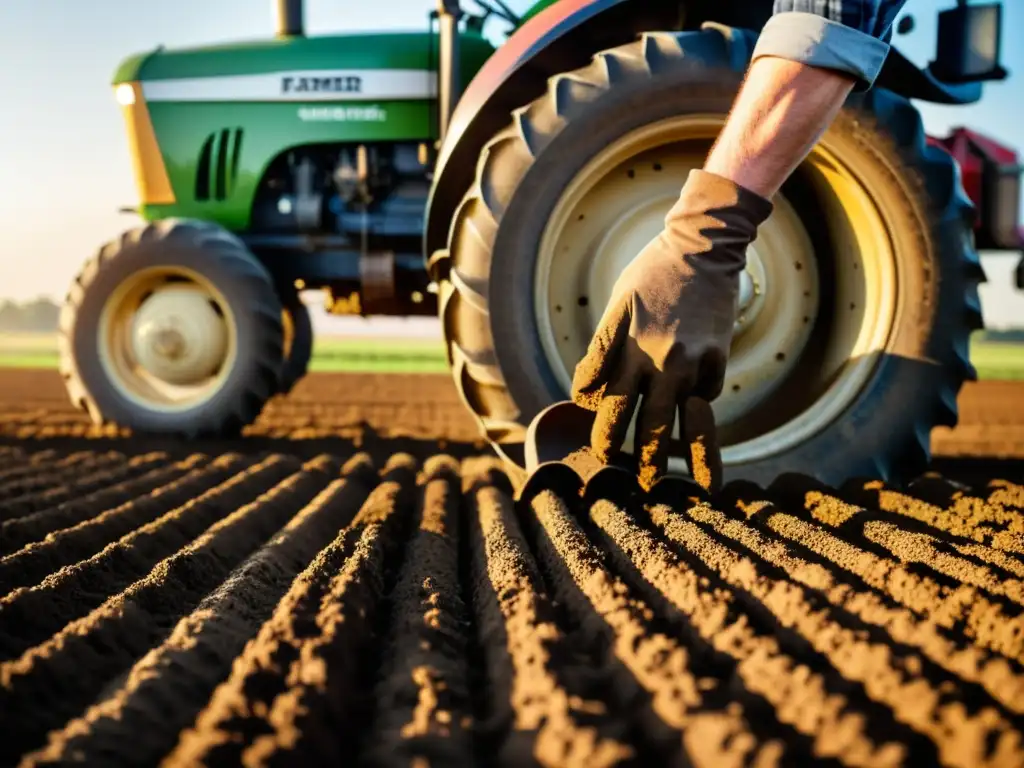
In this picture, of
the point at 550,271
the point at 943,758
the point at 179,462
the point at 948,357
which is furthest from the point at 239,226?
the point at 943,758

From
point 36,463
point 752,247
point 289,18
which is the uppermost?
point 289,18

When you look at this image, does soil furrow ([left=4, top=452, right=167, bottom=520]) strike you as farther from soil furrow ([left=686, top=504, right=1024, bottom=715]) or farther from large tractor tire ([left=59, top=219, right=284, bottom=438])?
soil furrow ([left=686, top=504, right=1024, bottom=715])

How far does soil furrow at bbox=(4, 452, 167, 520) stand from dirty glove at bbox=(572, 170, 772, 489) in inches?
53.1

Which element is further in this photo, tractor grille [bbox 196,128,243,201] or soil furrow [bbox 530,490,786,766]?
tractor grille [bbox 196,128,243,201]

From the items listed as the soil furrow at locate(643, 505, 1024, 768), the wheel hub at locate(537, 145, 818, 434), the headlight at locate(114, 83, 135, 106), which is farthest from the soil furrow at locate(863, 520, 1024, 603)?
the headlight at locate(114, 83, 135, 106)

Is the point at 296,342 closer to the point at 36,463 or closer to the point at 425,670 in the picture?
the point at 36,463

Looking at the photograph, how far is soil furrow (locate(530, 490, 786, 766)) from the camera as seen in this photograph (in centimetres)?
68

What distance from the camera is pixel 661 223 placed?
216cm

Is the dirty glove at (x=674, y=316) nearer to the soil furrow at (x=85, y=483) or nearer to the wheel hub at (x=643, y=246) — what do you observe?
the wheel hub at (x=643, y=246)

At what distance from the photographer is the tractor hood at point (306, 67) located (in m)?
3.44

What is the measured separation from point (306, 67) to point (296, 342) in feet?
5.08

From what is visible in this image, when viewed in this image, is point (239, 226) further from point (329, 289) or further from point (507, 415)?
point (507, 415)

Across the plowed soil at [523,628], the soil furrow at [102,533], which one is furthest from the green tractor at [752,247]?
the soil furrow at [102,533]

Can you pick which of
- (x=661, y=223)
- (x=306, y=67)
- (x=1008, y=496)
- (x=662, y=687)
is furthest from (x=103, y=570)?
(x=306, y=67)
